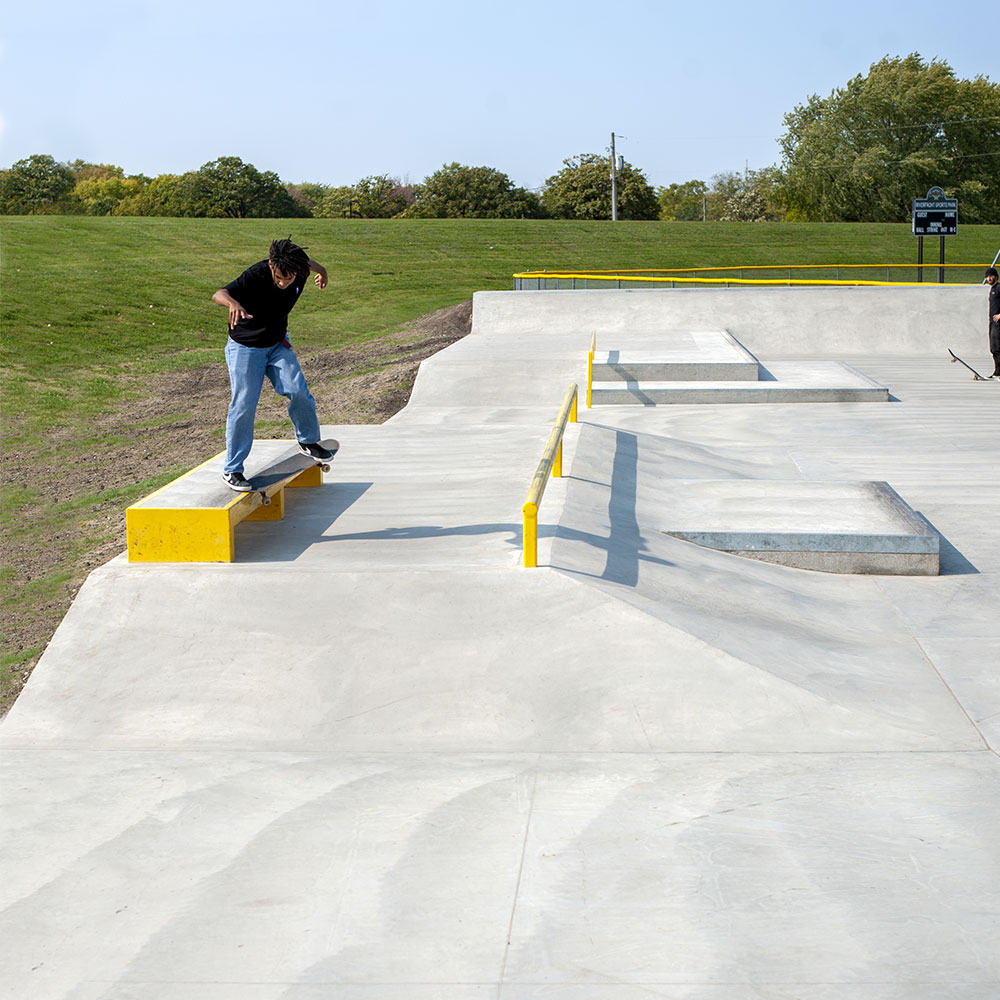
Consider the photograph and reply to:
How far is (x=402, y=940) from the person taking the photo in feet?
12.1

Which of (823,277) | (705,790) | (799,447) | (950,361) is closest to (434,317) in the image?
(823,277)

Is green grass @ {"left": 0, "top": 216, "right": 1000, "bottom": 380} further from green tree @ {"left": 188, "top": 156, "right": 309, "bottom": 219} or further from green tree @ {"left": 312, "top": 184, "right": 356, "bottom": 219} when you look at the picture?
green tree @ {"left": 312, "top": 184, "right": 356, "bottom": 219}

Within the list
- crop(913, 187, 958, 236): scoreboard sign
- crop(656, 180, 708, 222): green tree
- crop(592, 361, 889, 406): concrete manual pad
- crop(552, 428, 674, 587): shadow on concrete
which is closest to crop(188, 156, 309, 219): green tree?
crop(913, 187, 958, 236): scoreboard sign

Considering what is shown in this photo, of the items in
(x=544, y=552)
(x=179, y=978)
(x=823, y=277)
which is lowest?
(x=179, y=978)

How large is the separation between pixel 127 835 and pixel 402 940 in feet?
4.72

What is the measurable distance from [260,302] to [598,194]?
237 ft

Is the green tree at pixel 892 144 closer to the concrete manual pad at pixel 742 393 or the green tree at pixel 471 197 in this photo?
the green tree at pixel 471 197

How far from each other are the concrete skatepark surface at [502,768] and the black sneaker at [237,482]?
1.33ft

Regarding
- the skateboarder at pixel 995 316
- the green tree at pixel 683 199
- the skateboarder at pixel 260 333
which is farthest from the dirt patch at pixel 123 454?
the green tree at pixel 683 199

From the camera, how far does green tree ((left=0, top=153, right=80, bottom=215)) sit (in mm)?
76562

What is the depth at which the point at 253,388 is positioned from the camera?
6.72m

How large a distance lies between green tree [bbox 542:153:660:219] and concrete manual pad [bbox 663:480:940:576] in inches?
2689

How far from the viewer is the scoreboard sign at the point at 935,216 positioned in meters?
28.0

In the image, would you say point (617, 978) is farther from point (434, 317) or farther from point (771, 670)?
point (434, 317)
